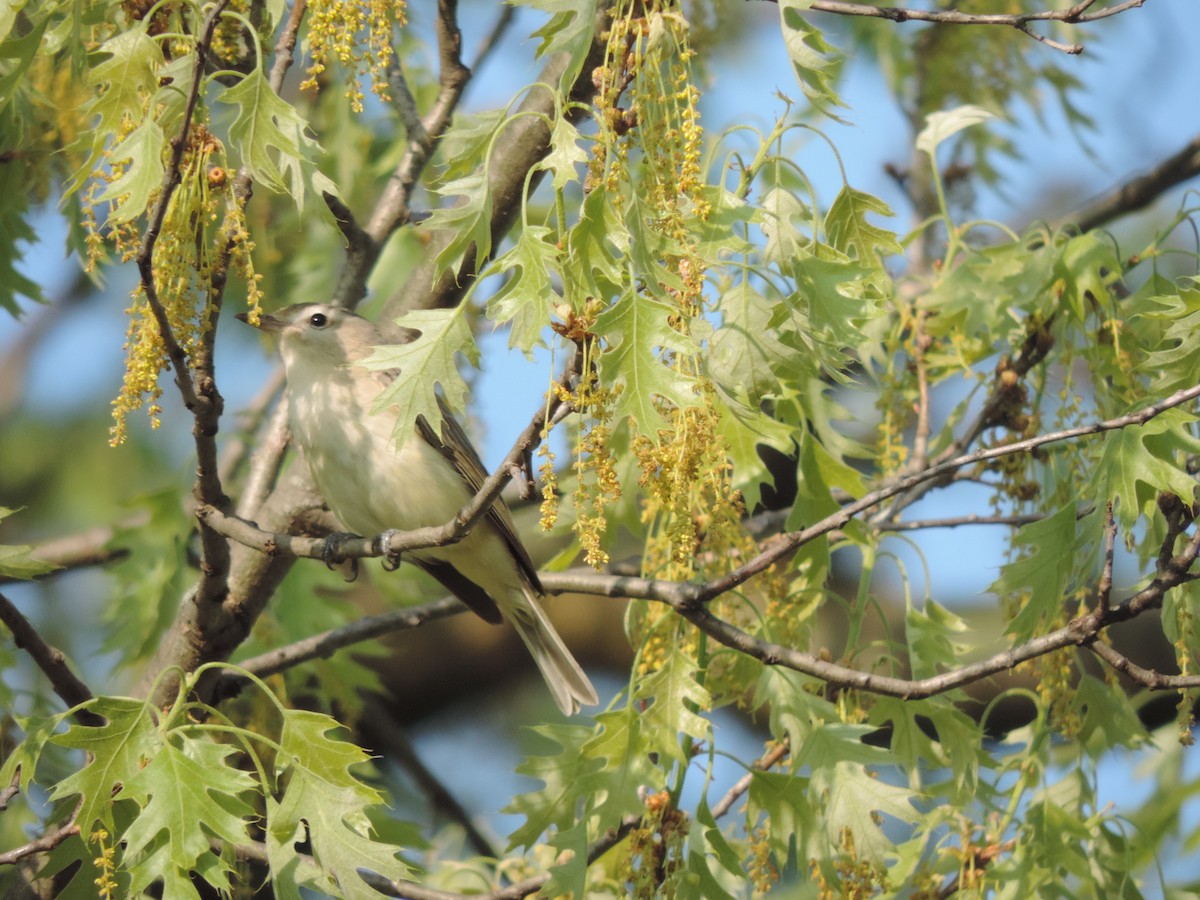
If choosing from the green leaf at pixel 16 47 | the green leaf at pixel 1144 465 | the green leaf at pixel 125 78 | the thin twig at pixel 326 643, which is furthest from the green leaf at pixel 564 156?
the thin twig at pixel 326 643

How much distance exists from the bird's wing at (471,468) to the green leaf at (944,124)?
1.95 metres

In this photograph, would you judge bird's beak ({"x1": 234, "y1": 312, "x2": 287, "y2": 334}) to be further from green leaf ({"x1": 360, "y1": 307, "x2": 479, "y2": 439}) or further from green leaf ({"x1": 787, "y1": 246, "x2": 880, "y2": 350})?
green leaf ({"x1": 787, "y1": 246, "x2": 880, "y2": 350})

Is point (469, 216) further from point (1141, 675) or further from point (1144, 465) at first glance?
point (1141, 675)

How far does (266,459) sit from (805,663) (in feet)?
8.48

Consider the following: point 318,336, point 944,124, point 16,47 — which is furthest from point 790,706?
point 16,47

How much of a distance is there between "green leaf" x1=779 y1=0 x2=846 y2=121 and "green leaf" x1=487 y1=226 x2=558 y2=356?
613 millimetres

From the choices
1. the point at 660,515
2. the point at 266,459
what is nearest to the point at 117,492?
the point at 266,459

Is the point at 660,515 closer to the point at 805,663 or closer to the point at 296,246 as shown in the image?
the point at 805,663

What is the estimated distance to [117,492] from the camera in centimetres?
744

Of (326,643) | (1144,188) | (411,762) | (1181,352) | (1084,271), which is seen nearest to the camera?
Result: (1181,352)

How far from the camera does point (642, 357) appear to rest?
260cm

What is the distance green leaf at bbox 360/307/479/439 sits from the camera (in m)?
2.74

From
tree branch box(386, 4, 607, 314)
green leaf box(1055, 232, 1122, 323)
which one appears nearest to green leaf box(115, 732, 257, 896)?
tree branch box(386, 4, 607, 314)

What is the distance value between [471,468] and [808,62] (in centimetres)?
273
